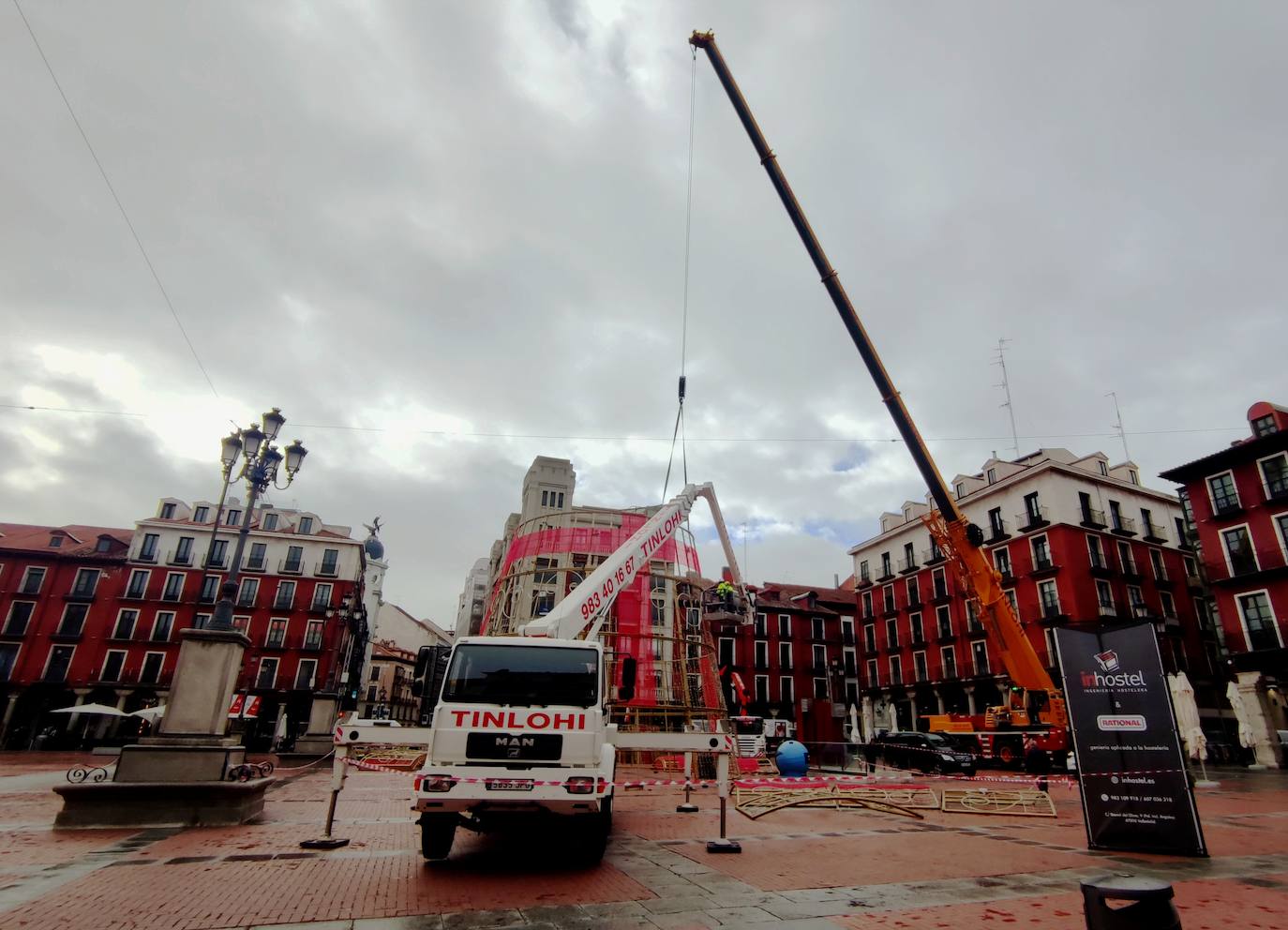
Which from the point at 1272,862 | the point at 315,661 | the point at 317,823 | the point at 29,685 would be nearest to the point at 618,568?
the point at 317,823

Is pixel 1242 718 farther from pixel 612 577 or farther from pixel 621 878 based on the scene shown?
pixel 621 878

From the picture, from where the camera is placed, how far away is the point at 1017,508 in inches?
1542

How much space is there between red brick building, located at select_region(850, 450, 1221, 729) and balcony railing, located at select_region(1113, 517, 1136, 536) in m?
0.06

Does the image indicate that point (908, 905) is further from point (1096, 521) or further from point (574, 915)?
point (1096, 521)

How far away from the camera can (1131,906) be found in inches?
138

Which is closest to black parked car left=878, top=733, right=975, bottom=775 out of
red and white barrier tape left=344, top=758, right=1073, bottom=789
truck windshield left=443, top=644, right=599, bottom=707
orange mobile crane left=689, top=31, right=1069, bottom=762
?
red and white barrier tape left=344, top=758, right=1073, bottom=789

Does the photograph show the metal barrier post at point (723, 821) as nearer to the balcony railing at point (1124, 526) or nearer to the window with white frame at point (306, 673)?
the balcony railing at point (1124, 526)

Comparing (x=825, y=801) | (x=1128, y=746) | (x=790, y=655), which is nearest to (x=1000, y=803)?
(x=825, y=801)

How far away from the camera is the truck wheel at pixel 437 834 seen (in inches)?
305

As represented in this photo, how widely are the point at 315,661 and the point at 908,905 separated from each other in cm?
5034

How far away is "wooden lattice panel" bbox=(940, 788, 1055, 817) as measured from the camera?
1281cm

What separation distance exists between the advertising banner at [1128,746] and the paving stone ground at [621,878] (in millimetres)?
337

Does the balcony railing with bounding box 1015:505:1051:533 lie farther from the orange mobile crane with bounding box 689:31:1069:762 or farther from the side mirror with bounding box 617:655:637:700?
the side mirror with bounding box 617:655:637:700

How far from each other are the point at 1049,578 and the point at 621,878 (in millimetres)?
36923
